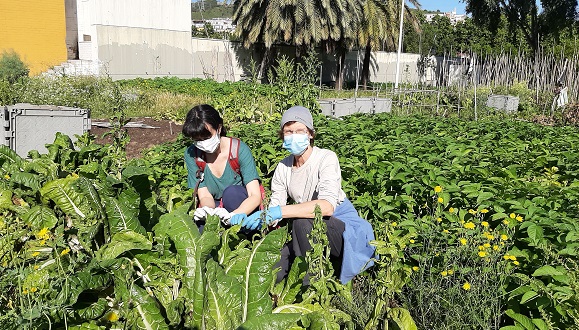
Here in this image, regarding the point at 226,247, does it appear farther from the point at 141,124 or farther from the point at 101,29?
the point at 101,29

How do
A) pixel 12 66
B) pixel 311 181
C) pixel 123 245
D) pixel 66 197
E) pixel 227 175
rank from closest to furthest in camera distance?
1. pixel 123 245
2. pixel 66 197
3. pixel 311 181
4. pixel 227 175
5. pixel 12 66

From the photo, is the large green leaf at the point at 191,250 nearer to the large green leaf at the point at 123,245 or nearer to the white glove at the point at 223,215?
the large green leaf at the point at 123,245

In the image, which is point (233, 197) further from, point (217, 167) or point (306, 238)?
point (306, 238)

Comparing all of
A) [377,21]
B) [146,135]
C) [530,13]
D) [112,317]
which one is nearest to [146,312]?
[112,317]

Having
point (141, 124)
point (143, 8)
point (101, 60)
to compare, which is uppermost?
point (143, 8)

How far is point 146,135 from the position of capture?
955 centimetres

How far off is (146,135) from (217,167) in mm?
6035

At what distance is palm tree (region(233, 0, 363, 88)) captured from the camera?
24.9 metres

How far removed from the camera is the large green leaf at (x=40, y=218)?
317cm

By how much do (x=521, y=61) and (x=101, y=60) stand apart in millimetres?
16503

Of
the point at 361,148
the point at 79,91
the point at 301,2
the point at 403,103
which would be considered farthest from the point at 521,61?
the point at 361,148

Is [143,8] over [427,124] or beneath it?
over

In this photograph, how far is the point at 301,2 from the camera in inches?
979

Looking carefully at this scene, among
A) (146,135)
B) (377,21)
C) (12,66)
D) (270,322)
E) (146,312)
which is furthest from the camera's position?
(377,21)
